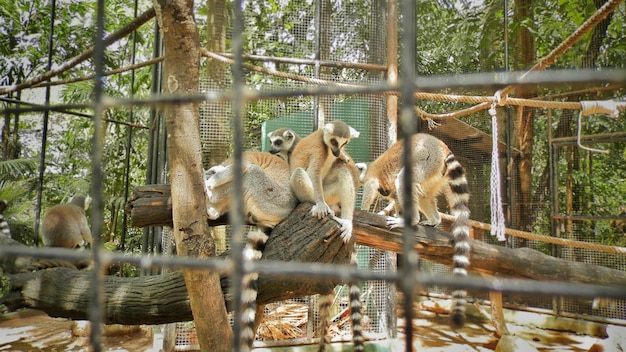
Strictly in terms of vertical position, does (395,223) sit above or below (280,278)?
above

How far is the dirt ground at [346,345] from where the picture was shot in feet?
18.2

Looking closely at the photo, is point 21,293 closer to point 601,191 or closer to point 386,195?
point 386,195

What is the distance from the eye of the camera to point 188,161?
8.07ft

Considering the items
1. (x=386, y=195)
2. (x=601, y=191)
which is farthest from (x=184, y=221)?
(x=601, y=191)

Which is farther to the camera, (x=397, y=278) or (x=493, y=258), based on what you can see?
(x=493, y=258)

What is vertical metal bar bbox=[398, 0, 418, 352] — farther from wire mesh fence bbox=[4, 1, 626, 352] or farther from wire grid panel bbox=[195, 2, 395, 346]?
wire grid panel bbox=[195, 2, 395, 346]

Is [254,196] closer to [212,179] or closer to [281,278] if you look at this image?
[212,179]

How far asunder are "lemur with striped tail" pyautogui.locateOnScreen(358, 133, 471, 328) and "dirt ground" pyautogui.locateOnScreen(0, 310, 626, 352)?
7.44 ft

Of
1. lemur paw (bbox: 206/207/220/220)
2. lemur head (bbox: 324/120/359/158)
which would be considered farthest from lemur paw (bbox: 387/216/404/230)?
lemur paw (bbox: 206/207/220/220)

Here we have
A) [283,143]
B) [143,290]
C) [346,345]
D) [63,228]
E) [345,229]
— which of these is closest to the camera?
[143,290]

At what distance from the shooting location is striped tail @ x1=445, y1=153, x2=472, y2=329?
2.61 m

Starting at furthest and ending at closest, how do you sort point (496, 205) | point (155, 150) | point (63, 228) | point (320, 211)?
point (63, 228) < point (155, 150) < point (496, 205) < point (320, 211)

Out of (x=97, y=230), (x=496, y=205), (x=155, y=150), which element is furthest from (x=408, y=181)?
(x=155, y=150)

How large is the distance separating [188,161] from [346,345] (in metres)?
3.98
